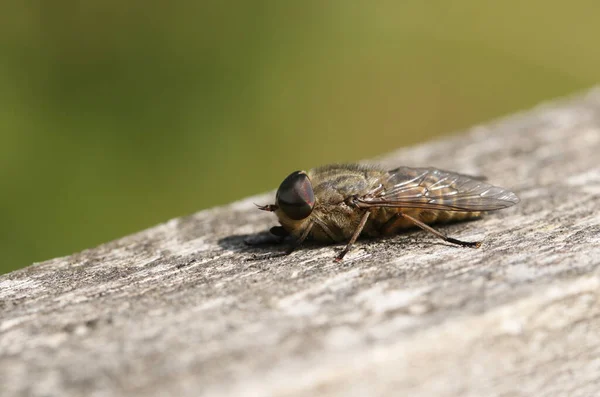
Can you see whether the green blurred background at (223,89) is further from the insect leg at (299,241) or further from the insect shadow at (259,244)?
the insect leg at (299,241)

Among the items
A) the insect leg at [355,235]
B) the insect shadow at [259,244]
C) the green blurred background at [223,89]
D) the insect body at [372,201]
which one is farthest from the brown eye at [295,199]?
the green blurred background at [223,89]

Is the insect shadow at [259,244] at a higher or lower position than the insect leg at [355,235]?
higher

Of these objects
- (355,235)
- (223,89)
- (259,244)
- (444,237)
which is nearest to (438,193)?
(444,237)

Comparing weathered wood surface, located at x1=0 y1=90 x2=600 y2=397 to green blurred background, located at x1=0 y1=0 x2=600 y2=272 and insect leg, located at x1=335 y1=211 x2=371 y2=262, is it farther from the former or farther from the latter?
green blurred background, located at x1=0 y1=0 x2=600 y2=272

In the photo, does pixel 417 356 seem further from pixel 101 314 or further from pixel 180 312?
pixel 101 314

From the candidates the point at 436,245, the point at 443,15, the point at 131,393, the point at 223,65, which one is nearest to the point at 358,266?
the point at 436,245

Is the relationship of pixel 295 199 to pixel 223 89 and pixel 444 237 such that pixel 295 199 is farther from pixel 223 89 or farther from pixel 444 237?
pixel 223 89

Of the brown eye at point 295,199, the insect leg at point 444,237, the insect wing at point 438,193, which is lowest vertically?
the insect leg at point 444,237
